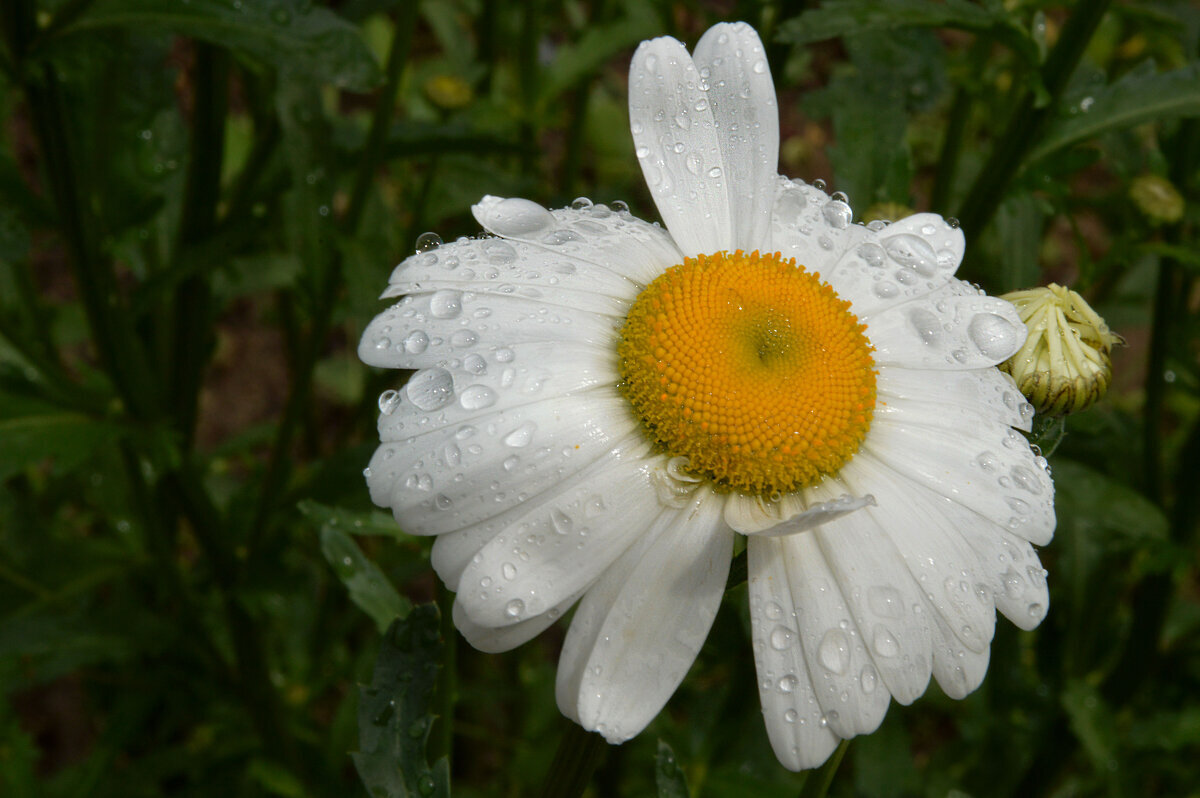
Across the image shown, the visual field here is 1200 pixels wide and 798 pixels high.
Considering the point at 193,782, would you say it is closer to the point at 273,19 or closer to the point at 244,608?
the point at 244,608

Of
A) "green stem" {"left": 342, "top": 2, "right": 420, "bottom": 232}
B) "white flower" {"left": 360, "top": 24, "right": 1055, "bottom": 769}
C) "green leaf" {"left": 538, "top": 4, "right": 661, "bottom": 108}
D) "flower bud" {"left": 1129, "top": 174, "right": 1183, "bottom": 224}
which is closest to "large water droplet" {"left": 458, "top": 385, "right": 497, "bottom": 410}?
"white flower" {"left": 360, "top": 24, "right": 1055, "bottom": 769}

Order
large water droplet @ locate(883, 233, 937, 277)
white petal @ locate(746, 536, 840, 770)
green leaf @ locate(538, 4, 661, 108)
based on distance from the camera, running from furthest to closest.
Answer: green leaf @ locate(538, 4, 661, 108) → large water droplet @ locate(883, 233, 937, 277) → white petal @ locate(746, 536, 840, 770)

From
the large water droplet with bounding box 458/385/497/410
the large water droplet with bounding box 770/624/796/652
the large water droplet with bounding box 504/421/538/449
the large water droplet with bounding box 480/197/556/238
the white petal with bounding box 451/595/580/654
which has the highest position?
the large water droplet with bounding box 480/197/556/238

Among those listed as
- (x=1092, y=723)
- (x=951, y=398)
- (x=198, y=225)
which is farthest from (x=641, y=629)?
(x=1092, y=723)

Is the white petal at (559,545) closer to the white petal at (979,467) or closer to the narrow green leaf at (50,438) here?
the white petal at (979,467)

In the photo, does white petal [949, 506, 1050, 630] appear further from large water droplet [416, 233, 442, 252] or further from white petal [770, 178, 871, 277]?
large water droplet [416, 233, 442, 252]

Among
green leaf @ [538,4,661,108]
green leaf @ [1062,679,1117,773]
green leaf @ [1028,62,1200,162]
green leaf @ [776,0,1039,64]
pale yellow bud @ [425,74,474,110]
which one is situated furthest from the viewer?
green leaf @ [538,4,661,108]

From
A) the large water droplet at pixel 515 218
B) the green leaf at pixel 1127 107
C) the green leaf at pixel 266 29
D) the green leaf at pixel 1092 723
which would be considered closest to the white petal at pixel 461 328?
the large water droplet at pixel 515 218

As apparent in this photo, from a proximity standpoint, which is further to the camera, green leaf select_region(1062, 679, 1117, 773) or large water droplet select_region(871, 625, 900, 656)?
green leaf select_region(1062, 679, 1117, 773)
